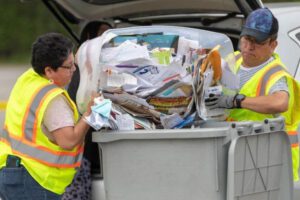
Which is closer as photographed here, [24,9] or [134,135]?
[134,135]

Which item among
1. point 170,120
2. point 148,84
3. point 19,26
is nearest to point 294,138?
point 170,120

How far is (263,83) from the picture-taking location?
464 centimetres

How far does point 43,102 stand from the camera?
4270mm

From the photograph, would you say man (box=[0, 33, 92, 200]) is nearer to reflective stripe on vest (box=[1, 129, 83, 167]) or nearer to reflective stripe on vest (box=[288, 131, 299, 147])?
reflective stripe on vest (box=[1, 129, 83, 167])

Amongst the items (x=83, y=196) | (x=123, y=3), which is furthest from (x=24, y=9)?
(x=83, y=196)

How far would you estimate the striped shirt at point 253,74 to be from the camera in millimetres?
4574

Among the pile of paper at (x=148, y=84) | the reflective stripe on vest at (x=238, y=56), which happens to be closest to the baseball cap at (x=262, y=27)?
the reflective stripe on vest at (x=238, y=56)

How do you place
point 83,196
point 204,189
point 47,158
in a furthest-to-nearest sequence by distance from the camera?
point 83,196 < point 47,158 < point 204,189

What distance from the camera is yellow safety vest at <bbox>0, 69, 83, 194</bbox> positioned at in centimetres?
429

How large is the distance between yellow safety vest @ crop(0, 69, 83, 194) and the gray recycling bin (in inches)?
9.7

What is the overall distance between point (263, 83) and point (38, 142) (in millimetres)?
1181

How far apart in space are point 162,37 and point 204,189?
0.79 metres

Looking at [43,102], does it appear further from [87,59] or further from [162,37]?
[162,37]

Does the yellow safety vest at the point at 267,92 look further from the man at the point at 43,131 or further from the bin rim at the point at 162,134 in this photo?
the man at the point at 43,131
